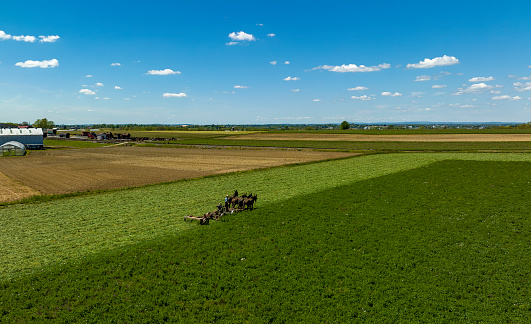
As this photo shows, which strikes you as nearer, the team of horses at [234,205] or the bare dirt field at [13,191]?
the team of horses at [234,205]

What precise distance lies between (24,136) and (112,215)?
4248 inches

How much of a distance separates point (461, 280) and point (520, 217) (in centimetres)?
1338

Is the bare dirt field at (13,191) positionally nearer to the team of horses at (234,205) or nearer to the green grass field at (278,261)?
the green grass field at (278,261)

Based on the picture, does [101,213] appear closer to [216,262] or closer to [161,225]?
[161,225]

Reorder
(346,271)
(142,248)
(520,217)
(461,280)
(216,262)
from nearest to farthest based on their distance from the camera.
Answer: (461,280) → (346,271) → (216,262) → (142,248) → (520,217)

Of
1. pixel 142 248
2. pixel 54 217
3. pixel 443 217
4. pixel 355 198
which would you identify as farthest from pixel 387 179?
pixel 54 217

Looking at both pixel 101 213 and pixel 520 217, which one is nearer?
pixel 520 217

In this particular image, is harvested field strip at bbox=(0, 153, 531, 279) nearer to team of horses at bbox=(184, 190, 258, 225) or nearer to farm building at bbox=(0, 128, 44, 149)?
team of horses at bbox=(184, 190, 258, 225)

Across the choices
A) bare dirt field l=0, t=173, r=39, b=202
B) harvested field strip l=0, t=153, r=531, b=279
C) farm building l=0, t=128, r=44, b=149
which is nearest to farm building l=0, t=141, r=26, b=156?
farm building l=0, t=128, r=44, b=149

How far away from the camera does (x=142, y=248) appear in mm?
18469

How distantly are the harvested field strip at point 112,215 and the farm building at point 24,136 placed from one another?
9548cm

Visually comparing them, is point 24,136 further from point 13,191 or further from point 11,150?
point 13,191

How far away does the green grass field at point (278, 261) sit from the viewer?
40.7ft

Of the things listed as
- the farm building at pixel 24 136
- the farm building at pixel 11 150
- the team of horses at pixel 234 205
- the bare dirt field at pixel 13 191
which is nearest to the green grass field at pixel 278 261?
the team of horses at pixel 234 205
